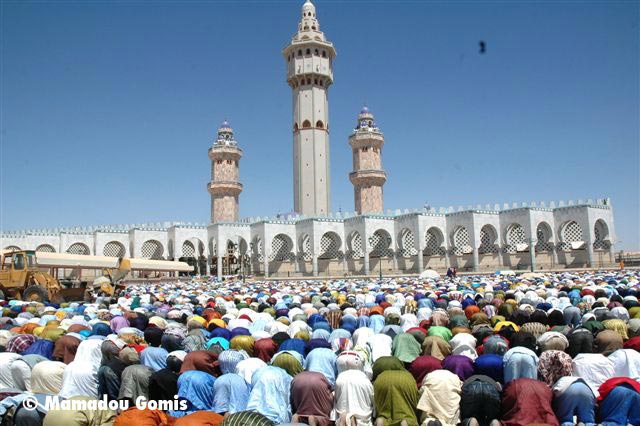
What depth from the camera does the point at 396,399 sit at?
5.56 m

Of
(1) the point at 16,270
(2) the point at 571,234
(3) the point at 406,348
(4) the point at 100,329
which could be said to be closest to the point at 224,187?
(2) the point at 571,234

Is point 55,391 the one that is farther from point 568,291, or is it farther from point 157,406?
point 568,291

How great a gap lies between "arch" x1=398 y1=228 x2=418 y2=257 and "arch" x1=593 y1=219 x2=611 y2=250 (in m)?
13.0

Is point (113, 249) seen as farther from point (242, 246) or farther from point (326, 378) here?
point (326, 378)

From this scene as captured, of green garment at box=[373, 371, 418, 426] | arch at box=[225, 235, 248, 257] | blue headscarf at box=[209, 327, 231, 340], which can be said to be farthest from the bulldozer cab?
arch at box=[225, 235, 248, 257]

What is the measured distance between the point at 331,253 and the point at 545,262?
54.1 feet

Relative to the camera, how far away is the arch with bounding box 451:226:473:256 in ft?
134

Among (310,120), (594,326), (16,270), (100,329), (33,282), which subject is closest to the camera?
(594,326)

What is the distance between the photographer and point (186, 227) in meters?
44.8

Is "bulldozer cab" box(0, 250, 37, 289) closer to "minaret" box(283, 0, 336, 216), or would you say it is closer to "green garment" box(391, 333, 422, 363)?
"green garment" box(391, 333, 422, 363)

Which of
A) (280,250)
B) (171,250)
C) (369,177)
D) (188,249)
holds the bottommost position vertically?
(280,250)

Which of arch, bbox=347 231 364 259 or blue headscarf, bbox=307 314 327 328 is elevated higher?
arch, bbox=347 231 364 259

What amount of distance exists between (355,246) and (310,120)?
492 inches

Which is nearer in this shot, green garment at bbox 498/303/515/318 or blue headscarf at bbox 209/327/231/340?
blue headscarf at bbox 209/327/231/340
